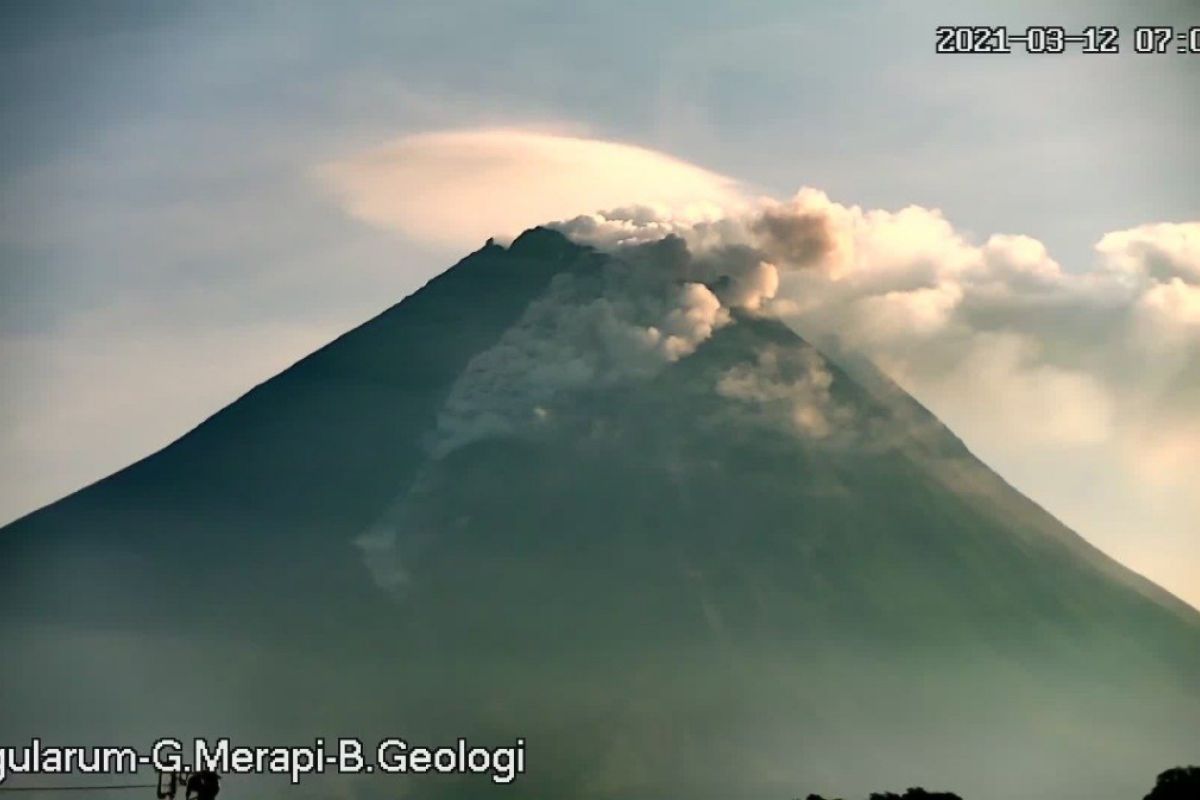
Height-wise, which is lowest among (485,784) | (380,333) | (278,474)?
(485,784)

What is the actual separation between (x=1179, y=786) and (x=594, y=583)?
106 ft

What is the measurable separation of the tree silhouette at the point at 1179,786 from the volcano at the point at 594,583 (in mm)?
22217

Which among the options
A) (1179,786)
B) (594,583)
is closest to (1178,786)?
(1179,786)

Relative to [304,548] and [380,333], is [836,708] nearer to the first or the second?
[304,548]

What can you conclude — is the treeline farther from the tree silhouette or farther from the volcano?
the volcano

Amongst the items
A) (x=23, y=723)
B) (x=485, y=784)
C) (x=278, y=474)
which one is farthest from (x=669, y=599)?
(x=23, y=723)

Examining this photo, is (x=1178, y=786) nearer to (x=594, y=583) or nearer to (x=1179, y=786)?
(x=1179, y=786)

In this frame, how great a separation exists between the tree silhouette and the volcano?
22217 mm

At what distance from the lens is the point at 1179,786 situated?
1822 centimetres

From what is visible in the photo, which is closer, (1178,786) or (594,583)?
(1178,786)

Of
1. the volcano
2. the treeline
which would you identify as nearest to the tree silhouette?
the treeline

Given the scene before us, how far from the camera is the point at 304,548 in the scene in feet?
→ 172

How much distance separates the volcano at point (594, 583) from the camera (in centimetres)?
4409

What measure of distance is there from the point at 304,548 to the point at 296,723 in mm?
8326
